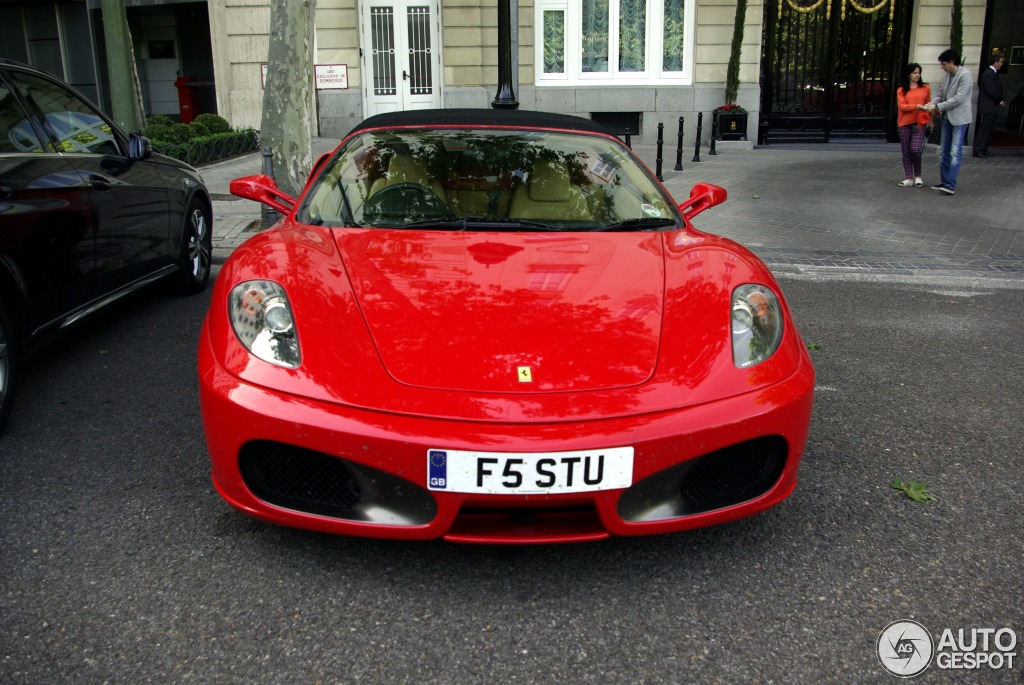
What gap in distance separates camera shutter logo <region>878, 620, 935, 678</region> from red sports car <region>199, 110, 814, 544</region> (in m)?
0.49

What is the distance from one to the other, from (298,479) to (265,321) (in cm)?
54

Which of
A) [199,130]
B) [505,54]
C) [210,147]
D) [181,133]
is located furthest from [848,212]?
[199,130]

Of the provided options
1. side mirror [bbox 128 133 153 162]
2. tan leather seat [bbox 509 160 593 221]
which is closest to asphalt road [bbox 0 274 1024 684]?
tan leather seat [bbox 509 160 593 221]

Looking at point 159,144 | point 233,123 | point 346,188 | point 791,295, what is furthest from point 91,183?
→ point 233,123

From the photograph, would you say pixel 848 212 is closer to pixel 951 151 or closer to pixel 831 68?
pixel 951 151

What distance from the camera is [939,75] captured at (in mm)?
16500

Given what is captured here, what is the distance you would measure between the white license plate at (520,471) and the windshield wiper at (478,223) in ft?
4.44

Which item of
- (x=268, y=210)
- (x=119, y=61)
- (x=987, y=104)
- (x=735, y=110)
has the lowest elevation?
(x=268, y=210)

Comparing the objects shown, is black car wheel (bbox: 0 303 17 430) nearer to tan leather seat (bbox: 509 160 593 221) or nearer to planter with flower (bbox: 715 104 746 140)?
→ tan leather seat (bbox: 509 160 593 221)

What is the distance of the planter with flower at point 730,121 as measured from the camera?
53.6ft

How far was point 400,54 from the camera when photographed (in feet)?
56.9

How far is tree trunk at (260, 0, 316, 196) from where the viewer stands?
896 cm

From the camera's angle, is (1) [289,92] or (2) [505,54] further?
(2) [505,54]

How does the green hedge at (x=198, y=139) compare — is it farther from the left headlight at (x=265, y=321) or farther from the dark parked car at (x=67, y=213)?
the left headlight at (x=265, y=321)
